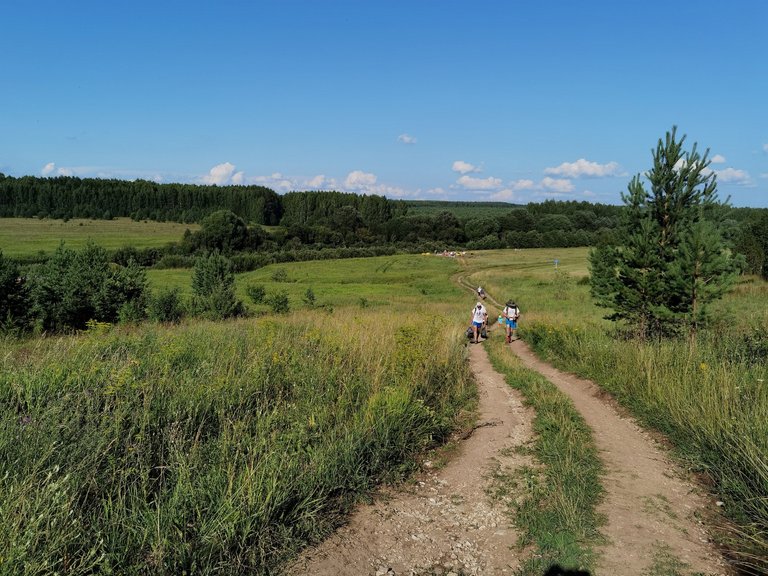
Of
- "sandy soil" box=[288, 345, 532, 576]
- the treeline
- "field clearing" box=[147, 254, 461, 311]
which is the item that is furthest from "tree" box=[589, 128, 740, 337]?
the treeline

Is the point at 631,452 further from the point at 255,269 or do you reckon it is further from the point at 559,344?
the point at 255,269

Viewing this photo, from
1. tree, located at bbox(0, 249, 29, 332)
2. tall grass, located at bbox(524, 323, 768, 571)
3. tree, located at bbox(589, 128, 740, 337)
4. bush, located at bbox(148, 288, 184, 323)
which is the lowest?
bush, located at bbox(148, 288, 184, 323)

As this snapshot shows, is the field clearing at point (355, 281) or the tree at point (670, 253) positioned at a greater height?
the tree at point (670, 253)

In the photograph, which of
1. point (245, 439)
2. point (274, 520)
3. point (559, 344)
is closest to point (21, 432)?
point (245, 439)

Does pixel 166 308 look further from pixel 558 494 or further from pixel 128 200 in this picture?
pixel 128 200

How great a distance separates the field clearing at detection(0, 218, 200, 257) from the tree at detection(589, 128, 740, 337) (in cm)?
8553

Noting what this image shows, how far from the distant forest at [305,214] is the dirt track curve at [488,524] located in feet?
323

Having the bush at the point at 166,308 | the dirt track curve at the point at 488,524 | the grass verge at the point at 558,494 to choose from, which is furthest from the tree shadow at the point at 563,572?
the bush at the point at 166,308

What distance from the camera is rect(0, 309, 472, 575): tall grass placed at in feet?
11.6

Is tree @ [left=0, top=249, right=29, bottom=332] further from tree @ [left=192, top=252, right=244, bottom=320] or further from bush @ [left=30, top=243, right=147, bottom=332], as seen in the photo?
tree @ [left=192, top=252, right=244, bottom=320]

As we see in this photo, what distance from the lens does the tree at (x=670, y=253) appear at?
39.4ft

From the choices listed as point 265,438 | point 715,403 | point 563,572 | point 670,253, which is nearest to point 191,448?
point 265,438

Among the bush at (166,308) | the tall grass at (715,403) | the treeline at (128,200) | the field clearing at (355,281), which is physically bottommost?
the field clearing at (355,281)

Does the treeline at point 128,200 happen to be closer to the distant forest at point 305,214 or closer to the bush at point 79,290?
the distant forest at point 305,214
